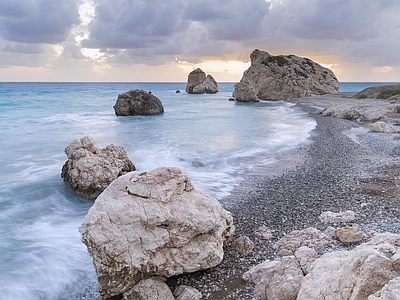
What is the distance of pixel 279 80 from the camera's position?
2832 inches

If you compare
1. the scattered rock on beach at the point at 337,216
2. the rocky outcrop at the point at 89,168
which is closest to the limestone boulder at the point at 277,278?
the scattered rock on beach at the point at 337,216

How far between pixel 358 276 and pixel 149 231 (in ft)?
11.7

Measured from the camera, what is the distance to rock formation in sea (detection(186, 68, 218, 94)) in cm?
10121

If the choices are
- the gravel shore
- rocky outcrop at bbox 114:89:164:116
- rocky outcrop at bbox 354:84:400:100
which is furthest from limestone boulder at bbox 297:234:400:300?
rocky outcrop at bbox 354:84:400:100

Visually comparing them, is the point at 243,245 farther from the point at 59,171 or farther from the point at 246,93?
the point at 246,93

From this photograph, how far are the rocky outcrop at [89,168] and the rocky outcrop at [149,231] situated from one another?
17.5 ft

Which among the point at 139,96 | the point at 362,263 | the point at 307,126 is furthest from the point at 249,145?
the point at 139,96

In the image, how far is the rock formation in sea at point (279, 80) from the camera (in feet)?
230

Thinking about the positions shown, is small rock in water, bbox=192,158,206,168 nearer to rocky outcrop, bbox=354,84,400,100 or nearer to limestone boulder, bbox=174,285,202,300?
limestone boulder, bbox=174,285,202,300

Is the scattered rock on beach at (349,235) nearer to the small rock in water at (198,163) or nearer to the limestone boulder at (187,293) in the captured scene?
the limestone boulder at (187,293)

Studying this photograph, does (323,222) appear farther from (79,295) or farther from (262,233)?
(79,295)

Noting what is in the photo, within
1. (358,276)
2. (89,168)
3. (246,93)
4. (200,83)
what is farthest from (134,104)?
(200,83)

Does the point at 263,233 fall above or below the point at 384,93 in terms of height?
below

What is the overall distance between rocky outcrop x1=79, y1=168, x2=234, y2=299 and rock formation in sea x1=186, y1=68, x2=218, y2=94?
96108 millimetres
